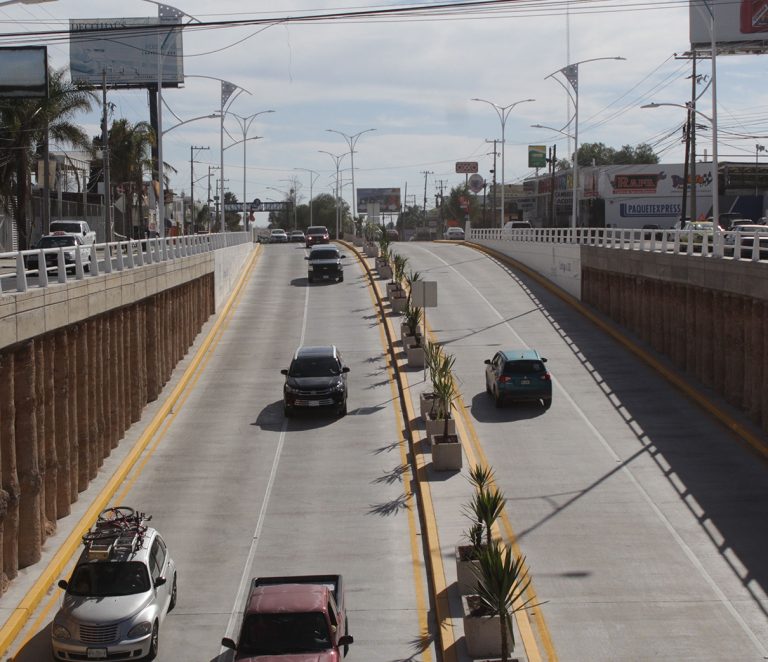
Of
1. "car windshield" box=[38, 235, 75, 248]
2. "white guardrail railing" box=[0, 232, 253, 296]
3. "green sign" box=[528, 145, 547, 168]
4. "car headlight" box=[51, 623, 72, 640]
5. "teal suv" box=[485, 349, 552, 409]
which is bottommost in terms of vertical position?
"car headlight" box=[51, 623, 72, 640]

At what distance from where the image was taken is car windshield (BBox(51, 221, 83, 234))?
4747cm

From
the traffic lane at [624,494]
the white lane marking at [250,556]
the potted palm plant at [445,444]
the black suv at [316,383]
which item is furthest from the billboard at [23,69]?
the traffic lane at [624,494]

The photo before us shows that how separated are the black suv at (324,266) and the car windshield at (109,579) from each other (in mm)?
44012

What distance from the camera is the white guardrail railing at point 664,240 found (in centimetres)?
3172

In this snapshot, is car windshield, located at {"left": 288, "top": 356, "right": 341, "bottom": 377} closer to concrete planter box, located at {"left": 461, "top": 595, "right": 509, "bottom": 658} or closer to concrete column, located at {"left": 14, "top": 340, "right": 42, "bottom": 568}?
concrete column, located at {"left": 14, "top": 340, "right": 42, "bottom": 568}

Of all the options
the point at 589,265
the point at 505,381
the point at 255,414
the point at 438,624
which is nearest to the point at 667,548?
the point at 438,624

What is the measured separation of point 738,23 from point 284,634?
69.4 meters

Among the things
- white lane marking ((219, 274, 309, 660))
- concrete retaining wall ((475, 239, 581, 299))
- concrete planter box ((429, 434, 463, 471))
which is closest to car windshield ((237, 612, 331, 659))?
white lane marking ((219, 274, 309, 660))

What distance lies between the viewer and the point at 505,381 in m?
31.3

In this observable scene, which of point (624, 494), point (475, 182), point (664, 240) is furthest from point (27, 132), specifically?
point (475, 182)

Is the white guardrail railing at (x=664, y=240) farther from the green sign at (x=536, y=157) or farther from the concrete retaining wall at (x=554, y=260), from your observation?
the green sign at (x=536, y=157)

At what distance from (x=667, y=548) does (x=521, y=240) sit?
5133cm

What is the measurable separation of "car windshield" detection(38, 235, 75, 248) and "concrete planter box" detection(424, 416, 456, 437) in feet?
53.8

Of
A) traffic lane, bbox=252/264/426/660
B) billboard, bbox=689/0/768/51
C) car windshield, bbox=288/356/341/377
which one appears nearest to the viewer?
traffic lane, bbox=252/264/426/660
